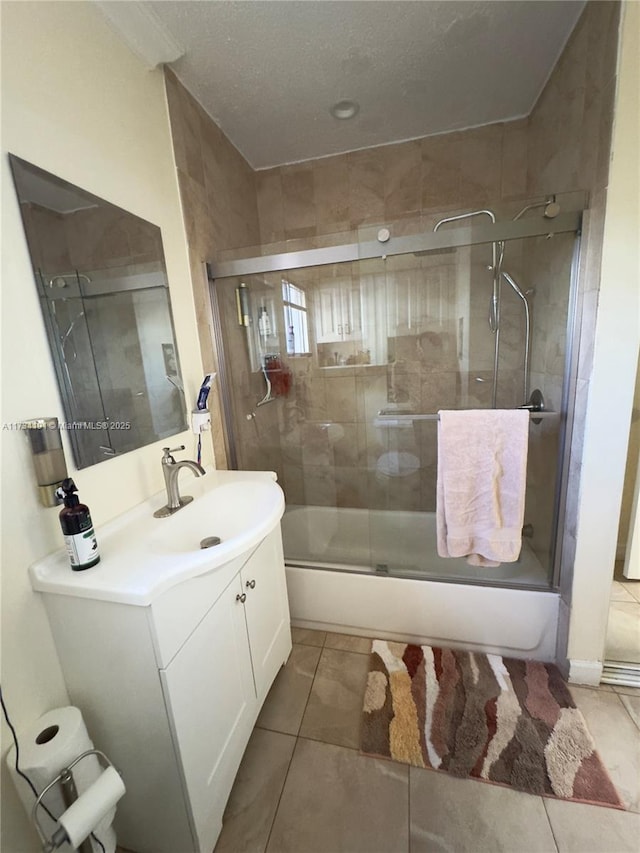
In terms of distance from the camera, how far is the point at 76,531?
76 cm

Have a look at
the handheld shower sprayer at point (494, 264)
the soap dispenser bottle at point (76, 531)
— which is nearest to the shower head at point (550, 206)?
the handheld shower sprayer at point (494, 264)

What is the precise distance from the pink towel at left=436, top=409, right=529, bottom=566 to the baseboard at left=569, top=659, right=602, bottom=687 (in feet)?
1.47

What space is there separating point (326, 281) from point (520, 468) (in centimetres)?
130

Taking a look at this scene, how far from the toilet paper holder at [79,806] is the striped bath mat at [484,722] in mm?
814

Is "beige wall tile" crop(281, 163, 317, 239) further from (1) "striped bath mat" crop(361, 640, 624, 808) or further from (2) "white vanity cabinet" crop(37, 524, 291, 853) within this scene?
(1) "striped bath mat" crop(361, 640, 624, 808)

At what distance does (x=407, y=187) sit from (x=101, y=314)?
5.81ft

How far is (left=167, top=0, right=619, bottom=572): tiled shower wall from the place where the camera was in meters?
1.14

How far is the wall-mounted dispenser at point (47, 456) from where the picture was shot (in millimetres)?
794

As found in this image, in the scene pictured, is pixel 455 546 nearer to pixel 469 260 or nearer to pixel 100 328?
pixel 469 260

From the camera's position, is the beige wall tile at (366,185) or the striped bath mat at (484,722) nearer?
the striped bath mat at (484,722)

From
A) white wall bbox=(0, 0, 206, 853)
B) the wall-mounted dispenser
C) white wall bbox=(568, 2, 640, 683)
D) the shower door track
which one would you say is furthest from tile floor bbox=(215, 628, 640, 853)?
the shower door track

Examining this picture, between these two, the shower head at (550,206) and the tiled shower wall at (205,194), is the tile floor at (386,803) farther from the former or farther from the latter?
the shower head at (550,206)

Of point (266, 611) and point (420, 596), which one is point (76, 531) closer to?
point (266, 611)

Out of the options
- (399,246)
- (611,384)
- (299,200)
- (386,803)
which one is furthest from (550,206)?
(386,803)
